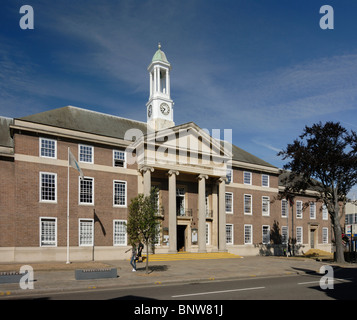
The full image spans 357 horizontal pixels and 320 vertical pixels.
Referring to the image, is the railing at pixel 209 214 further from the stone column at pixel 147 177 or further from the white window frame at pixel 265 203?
the stone column at pixel 147 177

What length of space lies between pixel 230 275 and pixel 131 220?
699 centimetres

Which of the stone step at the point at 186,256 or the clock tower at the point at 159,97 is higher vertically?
the clock tower at the point at 159,97

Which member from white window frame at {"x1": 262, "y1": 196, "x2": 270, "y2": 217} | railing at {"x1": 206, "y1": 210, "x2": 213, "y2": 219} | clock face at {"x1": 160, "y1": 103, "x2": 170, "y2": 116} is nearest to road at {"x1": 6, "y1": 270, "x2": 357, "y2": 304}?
railing at {"x1": 206, "y1": 210, "x2": 213, "y2": 219}

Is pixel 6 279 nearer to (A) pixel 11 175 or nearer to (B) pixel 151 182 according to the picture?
(A) pixel 11 175

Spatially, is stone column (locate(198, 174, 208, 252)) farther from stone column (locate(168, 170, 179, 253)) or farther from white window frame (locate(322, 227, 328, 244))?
white window frame (locate(322, 227, 328, 244))

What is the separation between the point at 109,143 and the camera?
1355 inches

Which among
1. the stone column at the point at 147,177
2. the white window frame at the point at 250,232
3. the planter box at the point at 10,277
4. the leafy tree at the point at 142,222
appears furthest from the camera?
the white window frame at the point at 250,232

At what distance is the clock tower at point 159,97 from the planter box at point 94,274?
24.4 m

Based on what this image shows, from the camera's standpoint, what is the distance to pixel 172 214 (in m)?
35.3

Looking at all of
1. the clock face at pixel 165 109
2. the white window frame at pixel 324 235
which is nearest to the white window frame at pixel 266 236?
the white window frame at pixel 324 235

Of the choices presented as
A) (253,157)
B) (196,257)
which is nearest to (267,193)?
(253,157)

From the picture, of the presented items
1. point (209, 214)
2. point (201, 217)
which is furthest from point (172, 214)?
point (209, 214)

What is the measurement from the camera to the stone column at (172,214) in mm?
34731

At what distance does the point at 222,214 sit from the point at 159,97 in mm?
15530
